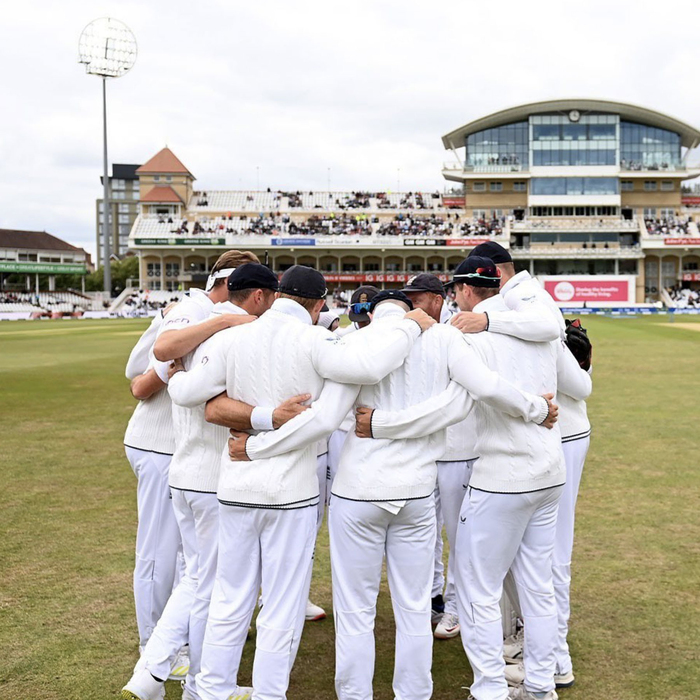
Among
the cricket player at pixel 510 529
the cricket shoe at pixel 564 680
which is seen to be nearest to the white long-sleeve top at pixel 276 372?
the cricket player at pixel 510 529

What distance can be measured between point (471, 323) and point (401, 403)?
658 millimetres

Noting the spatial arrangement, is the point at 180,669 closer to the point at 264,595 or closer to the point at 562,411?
the point at 264,595

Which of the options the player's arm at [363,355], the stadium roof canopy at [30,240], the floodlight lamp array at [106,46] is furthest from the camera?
the stadium roof canopy at [30,240]

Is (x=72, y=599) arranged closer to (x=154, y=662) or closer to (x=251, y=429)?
(x=154, y=662)

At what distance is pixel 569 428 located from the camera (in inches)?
192

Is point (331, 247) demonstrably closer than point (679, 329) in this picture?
No

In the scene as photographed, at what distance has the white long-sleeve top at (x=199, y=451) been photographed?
13.9 ft

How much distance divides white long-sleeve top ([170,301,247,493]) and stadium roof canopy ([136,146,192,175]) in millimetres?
86013

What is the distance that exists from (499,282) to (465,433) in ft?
3.42

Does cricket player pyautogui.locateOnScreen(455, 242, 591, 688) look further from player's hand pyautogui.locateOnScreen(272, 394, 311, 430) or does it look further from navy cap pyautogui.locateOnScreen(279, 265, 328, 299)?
player's hand pyautogui.locateOnScreen(272, 394, 311, 430)

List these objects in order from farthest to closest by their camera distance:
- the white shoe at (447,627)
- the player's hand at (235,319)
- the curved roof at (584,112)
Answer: the curved roof at (584,112), the white shoe at (447,627), the player's hand at (235,319)

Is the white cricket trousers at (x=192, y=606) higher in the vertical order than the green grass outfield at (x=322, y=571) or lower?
higher

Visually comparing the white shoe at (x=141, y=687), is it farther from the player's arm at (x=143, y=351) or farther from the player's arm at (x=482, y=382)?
the player's arm at (x=482, y=382)

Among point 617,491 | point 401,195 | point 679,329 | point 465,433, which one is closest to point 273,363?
point 465,433
